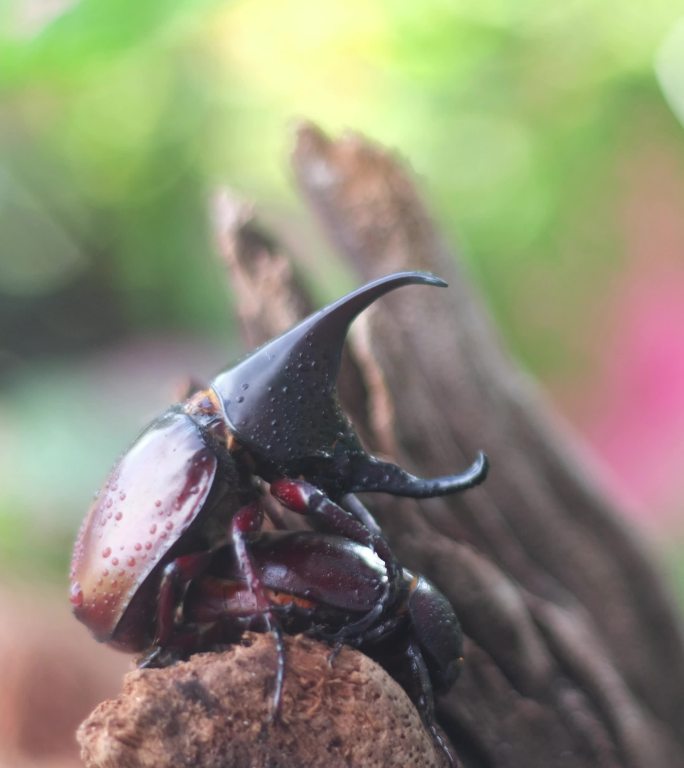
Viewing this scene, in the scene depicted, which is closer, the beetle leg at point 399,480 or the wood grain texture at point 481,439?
the beetle leg at point 399,480

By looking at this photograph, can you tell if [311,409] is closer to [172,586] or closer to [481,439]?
[172,586]

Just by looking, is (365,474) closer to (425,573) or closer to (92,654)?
(425,573)

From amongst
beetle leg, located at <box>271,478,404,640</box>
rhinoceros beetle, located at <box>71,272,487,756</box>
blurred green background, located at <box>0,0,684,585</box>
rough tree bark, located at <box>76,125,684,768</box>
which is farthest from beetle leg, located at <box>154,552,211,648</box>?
blurred green background, located at <box>0,0,684,585</box>

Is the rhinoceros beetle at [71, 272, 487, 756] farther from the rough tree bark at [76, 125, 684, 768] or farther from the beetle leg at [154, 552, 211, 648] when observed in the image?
the rough tree bark at [76, 125, 684, 768]

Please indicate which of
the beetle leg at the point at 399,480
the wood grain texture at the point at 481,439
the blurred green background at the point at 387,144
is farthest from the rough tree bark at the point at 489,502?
the blurred green background at the point at 387,144

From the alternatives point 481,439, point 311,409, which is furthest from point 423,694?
Answer: point 481,439

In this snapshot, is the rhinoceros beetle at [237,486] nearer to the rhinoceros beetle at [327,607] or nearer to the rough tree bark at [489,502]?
the rhinoceros beetle at [327,607]

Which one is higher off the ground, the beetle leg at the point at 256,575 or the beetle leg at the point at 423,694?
the beetle leg at the point at 256,575

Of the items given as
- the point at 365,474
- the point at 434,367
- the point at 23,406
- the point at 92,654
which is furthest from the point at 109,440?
the point at 365,474
